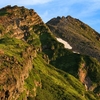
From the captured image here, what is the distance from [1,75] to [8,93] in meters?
10.3

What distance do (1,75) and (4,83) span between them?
5.29 m

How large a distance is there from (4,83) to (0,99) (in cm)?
1113

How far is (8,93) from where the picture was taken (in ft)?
646

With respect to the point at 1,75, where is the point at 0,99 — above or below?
below

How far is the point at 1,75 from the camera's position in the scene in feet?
655

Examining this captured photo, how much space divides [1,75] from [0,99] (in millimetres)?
15970

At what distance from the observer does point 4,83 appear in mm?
196625

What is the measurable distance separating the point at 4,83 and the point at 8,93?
5.57 m
